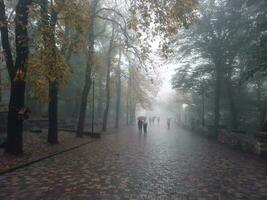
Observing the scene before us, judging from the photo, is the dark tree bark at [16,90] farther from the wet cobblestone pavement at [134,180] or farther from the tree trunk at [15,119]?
the wet cobblestone pavement at [134,180]

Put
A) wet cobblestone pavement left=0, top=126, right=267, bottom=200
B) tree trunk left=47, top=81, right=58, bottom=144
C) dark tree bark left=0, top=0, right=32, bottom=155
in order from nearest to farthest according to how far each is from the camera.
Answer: wet cobblestone pavement left=0, top=126, right=267, bottom=200 → dark tree bark left=0, top=0, right=32, bottom=155 → tree trunk left=47, top=81, right=58, bottom=144

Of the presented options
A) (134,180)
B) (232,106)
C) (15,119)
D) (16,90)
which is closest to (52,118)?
(15,119)

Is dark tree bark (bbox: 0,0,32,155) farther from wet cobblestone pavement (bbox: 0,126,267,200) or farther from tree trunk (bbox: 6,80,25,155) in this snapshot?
wet cobblestone pavement (bbox: 0,126,267,200)

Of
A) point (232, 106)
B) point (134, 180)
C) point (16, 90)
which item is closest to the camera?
point (134, 180)

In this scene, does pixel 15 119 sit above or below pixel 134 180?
above

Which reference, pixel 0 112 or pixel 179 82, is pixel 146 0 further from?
pixel 179 82

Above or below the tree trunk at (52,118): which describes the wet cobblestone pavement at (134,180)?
below

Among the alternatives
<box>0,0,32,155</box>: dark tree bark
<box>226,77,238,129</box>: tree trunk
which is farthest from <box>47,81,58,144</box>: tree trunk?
Result: <box>226,77,238,129</box>: tree trunk

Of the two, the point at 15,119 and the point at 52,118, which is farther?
the point at 52,118

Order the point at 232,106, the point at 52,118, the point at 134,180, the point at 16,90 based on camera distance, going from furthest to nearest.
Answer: the point at 232,106
the point at 52,118
the point at 16,90
the point at 134,180

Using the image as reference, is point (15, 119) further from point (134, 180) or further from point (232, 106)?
point (232, 106)

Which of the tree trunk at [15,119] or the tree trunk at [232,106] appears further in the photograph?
the tree trunk at [232,106]

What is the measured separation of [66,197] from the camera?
7.42 metres

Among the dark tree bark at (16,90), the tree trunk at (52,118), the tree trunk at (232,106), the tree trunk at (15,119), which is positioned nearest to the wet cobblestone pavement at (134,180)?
the tree trunk at (15,119)
